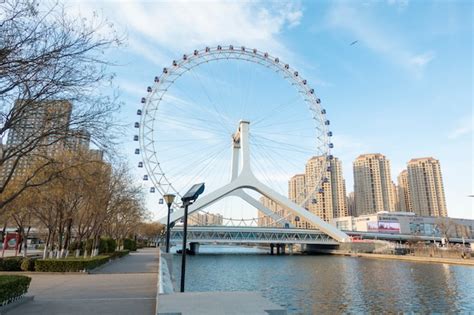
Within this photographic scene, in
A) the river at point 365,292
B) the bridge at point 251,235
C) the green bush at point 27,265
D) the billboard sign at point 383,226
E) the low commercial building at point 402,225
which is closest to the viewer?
the river at point 365,292

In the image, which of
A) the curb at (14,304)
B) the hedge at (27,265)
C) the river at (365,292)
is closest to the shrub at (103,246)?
the river at (365,292)

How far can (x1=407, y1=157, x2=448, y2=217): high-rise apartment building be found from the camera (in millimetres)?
108062

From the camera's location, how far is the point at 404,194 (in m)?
119

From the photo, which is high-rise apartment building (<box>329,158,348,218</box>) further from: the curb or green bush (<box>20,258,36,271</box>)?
the curb

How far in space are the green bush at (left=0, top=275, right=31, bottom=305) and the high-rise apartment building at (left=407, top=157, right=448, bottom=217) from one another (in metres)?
116

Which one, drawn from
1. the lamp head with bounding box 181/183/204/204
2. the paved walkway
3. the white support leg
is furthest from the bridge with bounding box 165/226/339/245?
the lamp head with bounding box 181/183/204/204

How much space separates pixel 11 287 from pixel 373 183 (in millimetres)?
116154

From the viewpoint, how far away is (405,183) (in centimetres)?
11756

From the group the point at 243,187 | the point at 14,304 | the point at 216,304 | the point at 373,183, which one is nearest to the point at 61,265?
the point at 14,304

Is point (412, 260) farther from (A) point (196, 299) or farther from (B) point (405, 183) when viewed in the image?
(B) point (405, 183)

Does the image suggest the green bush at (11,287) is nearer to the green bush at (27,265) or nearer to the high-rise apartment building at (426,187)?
the green bush at (27,265)

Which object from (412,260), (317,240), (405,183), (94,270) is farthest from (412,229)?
(94,270)

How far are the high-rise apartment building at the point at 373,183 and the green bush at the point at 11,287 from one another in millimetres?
111583

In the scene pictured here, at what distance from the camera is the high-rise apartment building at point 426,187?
10806cm
